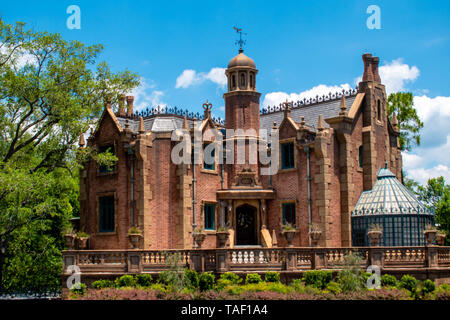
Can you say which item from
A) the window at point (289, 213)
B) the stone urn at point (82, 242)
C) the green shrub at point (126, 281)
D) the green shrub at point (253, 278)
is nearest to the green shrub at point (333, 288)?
the green shrub at point (253, 278)

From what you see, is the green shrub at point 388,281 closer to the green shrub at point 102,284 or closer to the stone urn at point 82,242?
the green shrub at point 102,284

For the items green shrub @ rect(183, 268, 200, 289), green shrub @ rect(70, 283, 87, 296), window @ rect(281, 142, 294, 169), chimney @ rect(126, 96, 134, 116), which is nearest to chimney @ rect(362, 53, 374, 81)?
window @ rect(281, 142, 294, 169)

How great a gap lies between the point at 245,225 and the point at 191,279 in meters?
9.27

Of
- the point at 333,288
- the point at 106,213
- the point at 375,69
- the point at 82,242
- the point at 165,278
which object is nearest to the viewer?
the point at 333,288

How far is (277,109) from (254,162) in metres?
5.29

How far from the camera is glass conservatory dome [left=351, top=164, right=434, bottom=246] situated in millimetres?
30078

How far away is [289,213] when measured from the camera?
32656 millimetres

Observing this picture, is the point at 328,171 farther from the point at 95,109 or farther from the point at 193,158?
the point at 95,109

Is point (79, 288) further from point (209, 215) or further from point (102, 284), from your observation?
point (209, 215)

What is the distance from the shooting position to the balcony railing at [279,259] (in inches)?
1003

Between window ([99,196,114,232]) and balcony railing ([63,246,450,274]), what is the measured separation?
5.99 metres

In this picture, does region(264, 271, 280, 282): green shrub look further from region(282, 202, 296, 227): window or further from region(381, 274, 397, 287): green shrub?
region(282, 202, 296, 227): window

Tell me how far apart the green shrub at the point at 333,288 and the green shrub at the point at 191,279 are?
5355 millimetres

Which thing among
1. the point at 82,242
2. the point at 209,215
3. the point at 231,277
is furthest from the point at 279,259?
the point at 82,242
